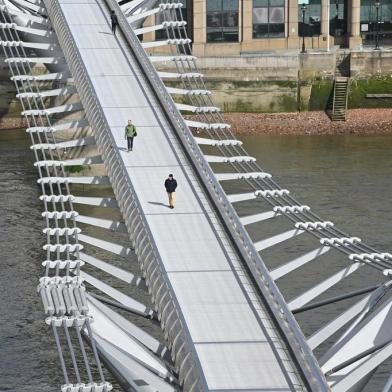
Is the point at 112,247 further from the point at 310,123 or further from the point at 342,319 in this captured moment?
the point at 310,123

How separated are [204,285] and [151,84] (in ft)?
50.1

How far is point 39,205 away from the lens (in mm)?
47156

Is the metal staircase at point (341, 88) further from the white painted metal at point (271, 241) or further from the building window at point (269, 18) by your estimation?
the white painted metal at point (271, 241)

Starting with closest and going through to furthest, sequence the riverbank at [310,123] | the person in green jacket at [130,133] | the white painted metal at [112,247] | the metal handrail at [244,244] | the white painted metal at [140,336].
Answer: the metal handrail at [244,244]
the white painted metal at [140,336]
the white painted metal at [112,247]
the person in green jacket at [130,133]
the riverbank at [310,123]

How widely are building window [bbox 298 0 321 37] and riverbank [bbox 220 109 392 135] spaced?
7.79m

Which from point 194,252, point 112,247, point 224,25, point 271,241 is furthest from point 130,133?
point 224,25

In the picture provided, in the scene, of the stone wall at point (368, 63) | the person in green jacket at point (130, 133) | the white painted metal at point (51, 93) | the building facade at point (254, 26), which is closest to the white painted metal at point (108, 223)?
the person in green jacket at point (130, 133)

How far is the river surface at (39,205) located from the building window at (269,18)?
10.3 metres

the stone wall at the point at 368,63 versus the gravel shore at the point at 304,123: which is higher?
the stone wall at the point at 368,63

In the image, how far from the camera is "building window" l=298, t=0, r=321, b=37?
2918 inches

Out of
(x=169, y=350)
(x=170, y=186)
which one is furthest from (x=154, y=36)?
(x=169, y=350)

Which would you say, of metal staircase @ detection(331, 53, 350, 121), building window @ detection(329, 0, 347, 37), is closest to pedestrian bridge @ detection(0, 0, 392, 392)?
metal staircase @ detection(331, 53, 350, 121)

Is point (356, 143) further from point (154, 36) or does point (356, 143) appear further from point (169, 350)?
point (169, 350)

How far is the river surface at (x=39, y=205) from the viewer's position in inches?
1229
